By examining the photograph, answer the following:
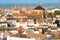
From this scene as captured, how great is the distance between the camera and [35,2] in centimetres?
1502

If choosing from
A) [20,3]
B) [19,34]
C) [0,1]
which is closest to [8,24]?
[19,34]

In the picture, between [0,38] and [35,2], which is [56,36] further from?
[35,2]

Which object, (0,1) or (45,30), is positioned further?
(0,1)

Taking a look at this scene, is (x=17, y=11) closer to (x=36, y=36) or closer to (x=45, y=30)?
(x=45, y=30)

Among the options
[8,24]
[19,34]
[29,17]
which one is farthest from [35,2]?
[19,34]

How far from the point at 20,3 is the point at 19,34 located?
28.5ft

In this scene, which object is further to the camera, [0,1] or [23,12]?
[0,1]

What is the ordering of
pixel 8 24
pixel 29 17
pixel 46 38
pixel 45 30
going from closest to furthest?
1. pixel 46 38
2. pixel 45 30
3. pixel 8 24
4. pixel 29 17

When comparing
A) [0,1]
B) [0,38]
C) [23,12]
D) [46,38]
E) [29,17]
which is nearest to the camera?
[0,38]

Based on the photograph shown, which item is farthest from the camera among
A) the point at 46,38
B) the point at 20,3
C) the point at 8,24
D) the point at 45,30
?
the point at 20,3

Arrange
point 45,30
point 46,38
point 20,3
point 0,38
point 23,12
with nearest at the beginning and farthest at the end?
point 0,38 < point 46,38 < point 45,30 < point 23,12 < point 20,3

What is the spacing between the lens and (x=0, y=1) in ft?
47.6

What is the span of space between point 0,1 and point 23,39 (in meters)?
8.03

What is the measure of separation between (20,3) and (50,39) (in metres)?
9.30
